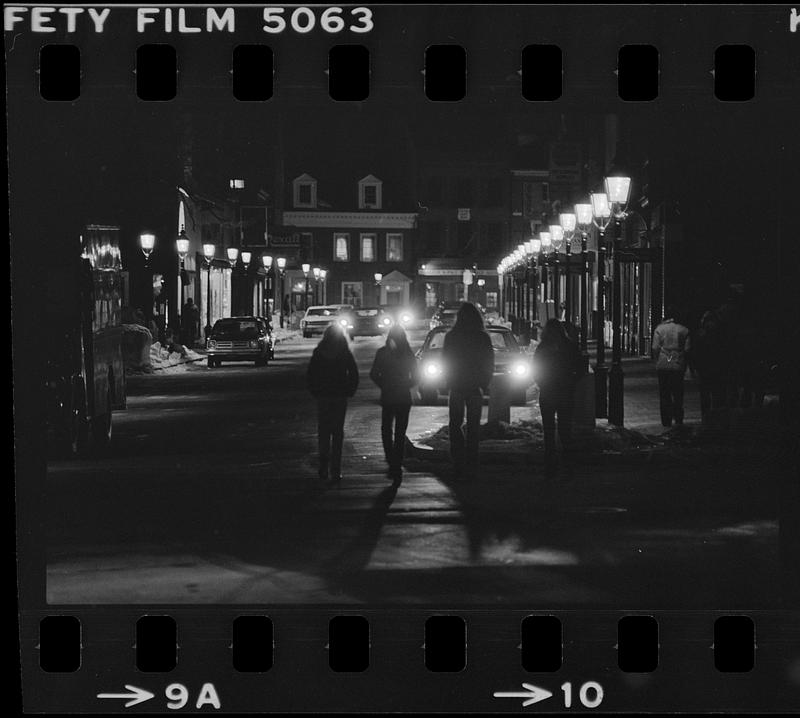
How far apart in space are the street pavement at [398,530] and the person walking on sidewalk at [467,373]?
343mm

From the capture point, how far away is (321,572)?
39.8ft

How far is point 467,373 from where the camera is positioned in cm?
1806

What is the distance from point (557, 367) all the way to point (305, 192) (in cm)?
Answer: 9175

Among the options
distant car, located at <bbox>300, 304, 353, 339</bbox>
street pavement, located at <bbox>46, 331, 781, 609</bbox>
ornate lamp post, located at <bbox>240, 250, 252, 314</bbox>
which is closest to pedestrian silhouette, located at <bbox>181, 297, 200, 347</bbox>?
ornate lamp post, located at <bbox>240, 250, 252, 314</bbox>

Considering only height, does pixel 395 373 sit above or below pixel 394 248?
below

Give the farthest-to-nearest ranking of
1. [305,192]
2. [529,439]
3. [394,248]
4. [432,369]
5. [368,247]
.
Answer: [394,248]
[368,247]
[305,192]
[432,369]
[529,439]

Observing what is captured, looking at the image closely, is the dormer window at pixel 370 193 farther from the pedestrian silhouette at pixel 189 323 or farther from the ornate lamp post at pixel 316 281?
the pedestrian silhouette at pixel 189 323

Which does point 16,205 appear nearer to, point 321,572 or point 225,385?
point 321,572

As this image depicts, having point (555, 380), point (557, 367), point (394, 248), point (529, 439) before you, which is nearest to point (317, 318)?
point (529, 439)

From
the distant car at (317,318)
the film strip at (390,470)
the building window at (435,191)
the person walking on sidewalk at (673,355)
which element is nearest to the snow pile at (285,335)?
the distant car at (317,318)

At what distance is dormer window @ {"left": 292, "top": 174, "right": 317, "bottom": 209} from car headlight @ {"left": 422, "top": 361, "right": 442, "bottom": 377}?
265ft

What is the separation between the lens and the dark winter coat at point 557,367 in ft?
60.5

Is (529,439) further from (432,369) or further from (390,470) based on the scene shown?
(432,369)

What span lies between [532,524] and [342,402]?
11.6 ft
